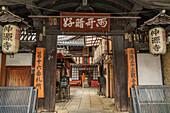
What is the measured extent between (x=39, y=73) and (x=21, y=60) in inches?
70.1

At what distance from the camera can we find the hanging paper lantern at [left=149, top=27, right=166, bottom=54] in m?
5.80

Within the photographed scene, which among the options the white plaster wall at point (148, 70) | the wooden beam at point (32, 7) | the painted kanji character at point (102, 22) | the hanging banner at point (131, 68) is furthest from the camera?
the white plaster wall at point (148, 70)

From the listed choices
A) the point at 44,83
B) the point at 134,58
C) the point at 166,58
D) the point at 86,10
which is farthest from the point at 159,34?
the point at 44,83

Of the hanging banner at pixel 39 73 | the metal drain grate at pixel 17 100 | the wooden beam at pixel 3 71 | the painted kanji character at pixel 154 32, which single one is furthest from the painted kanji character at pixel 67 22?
the wooden beam at pixel 3 71

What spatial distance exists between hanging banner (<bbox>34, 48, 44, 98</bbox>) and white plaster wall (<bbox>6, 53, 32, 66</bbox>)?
3.80 ft

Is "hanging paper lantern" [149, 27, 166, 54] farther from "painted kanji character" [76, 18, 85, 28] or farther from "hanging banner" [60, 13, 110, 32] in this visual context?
"painted kanji character" [76, 18, 85, 28]

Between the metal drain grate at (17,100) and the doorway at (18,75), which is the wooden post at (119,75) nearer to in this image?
the metal drain grate at (17,100)

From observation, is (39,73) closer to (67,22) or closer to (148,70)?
(67,22)

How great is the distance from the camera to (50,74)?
728 cm

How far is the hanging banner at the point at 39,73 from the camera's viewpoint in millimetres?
6876

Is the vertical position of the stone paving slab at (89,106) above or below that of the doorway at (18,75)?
below

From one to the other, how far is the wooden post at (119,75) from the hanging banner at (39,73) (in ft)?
12.5

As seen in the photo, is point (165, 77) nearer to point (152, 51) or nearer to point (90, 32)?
point (152, 51)

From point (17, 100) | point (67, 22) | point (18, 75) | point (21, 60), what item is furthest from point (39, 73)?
point (67, 22)
